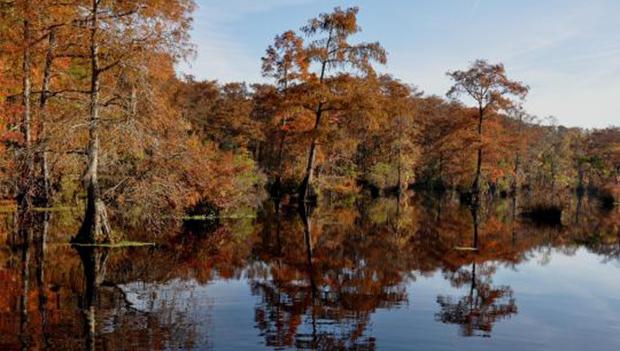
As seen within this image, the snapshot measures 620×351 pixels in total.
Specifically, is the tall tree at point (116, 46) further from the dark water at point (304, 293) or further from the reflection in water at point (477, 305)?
the reflection in water at point (477, 305)

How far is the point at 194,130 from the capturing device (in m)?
33.2

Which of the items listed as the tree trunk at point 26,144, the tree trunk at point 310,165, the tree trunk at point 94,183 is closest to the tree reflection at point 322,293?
the tree trunk at point 94,183

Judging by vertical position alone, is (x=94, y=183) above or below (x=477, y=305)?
above

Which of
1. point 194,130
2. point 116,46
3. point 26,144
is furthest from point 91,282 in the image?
point 194,130

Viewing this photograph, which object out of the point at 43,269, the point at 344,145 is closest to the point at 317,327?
the point at 43,269

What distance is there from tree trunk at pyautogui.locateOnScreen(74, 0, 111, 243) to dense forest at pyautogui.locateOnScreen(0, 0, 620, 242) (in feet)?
0.12

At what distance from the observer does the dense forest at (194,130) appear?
15.5 metres

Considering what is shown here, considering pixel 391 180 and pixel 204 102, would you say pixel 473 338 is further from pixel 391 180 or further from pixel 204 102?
pixel 204 102

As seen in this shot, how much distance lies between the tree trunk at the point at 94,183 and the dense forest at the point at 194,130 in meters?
0.04

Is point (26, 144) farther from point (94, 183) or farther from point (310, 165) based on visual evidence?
point (310, 165)

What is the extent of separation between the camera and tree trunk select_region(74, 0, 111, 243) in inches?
601

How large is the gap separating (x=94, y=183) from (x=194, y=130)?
59.3 ft

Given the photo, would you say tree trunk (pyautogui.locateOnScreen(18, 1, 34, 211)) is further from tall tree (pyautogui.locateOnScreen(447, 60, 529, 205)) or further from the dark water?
tall tree (pyautogui.locateOnScreen(447, 60, 529, 205))

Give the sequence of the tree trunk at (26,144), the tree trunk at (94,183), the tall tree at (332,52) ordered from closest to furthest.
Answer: the tree trunk at (94,183), the tree trunk at (26,144), the tall tree at (332,52)
